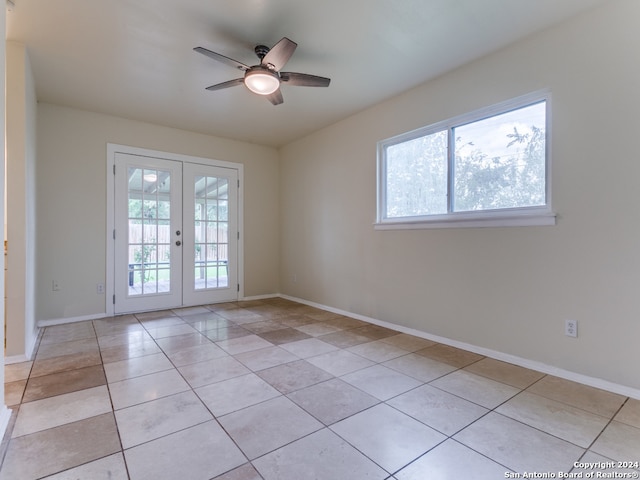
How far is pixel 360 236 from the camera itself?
410 cm

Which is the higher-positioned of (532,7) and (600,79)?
(532,7)

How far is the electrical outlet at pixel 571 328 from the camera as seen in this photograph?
2.33 m

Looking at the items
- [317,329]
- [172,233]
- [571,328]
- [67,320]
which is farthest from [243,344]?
[571,328]

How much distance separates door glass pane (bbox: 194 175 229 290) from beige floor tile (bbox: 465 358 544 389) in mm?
3804

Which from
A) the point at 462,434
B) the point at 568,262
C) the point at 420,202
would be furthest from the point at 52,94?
the point at 568,262

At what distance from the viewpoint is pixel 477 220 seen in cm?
286

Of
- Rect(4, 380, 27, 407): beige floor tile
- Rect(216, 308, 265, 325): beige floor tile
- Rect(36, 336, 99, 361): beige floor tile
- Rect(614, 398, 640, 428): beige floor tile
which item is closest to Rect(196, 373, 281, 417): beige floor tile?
Rect(4, 380, 27, 407): beige floor tile

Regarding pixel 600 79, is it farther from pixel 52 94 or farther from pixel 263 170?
pixel 52 94


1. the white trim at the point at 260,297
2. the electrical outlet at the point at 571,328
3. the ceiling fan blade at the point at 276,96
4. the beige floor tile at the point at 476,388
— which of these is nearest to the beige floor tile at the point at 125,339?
the white trim at the point at 260,297

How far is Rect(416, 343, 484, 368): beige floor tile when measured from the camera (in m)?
2.66

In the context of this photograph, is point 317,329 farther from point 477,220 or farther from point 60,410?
point 60,410

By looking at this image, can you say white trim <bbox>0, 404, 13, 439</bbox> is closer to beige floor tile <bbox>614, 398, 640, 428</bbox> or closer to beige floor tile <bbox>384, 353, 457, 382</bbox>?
beige floor tile <bbox>384, 353, 457, 382</bbox>

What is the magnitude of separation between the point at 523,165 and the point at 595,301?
1137mm

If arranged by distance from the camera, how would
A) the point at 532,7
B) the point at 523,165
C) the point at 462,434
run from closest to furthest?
1. the point at 462,434
2. the point at 532,7
3. the point at 523,165
